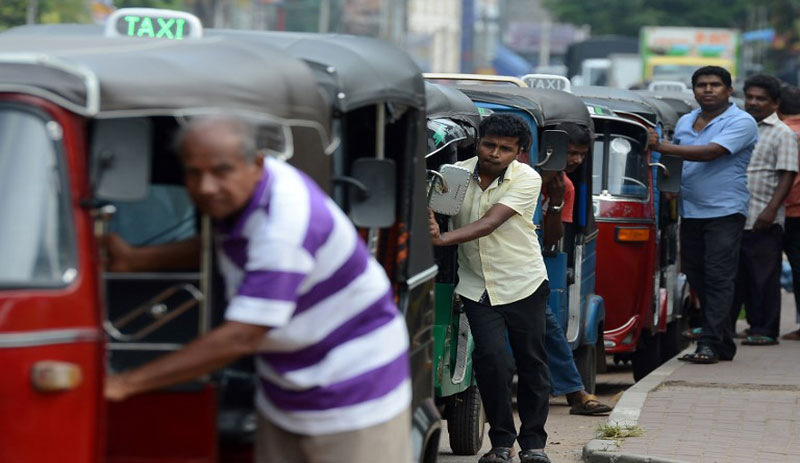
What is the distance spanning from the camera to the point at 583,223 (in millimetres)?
Result: 9953

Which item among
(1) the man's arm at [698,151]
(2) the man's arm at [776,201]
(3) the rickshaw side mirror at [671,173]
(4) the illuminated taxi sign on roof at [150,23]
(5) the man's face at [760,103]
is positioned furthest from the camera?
(5) the man's face at [760,103]

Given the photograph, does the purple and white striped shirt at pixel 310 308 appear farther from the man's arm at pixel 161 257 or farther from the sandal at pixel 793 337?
the sandal at pixel 793 337

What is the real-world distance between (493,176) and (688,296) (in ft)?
21.7

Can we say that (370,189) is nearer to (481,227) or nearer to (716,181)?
(481,227)

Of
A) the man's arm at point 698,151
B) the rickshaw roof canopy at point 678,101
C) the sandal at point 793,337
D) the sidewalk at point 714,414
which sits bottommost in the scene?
the sandal at point 793,337

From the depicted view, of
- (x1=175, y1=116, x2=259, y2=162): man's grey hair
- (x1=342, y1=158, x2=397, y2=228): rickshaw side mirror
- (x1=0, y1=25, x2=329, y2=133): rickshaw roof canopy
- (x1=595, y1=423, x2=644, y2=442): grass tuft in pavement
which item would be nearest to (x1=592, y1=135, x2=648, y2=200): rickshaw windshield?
(x1=595, y1=423, x2=644, y2=442): grass tuft in pavement

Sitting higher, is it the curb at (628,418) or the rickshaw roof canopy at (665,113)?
the rickshaw roof canopy at (665,113)

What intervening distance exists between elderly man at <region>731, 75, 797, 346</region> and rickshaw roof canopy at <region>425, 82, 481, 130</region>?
11.6 ft

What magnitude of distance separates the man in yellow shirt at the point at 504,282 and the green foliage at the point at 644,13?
55.3 metres

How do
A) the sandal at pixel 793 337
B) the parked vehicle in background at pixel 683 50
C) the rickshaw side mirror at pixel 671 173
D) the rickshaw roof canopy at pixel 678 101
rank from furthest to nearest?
the parked vehicle in background at pixel 683 50 → the rickshaw roof canopy at pixel 678 101 → the sandal at pixel 793 337 → the rickshaw side mirror at pixel 671 173

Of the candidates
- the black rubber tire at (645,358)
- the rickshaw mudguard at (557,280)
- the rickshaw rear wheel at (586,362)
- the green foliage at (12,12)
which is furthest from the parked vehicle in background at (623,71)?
the rickshaw mudguard at (557,280)

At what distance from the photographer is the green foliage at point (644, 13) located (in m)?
62.6

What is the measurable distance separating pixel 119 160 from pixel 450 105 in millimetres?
3979

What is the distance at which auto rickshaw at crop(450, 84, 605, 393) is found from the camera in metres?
9.09
